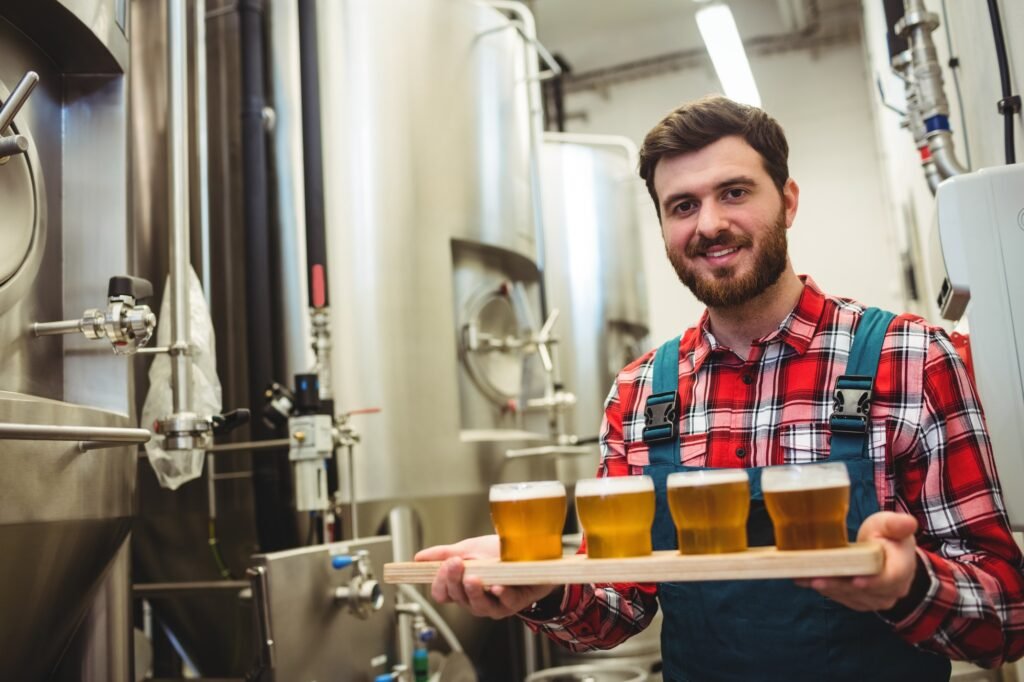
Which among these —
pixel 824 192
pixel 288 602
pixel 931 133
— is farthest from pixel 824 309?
pixel 824 192

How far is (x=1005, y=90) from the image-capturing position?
1623mm

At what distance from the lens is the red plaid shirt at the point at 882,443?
1101 mm

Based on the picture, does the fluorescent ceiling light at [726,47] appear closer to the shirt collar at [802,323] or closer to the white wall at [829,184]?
the white wall at [829,184]

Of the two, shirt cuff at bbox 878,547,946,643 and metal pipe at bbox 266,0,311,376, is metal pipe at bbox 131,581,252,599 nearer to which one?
metal pipe at bbox 266,0,311,376

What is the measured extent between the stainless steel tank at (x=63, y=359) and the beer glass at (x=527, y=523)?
675mm

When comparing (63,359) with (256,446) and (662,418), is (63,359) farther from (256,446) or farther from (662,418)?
(662,418)

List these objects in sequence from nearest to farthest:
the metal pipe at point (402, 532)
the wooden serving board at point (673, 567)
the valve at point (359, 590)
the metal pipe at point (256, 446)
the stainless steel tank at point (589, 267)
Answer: the wooden serving board at point (673, 567) → the valve at point (359, 590) → the metal pipe at point (256, 446) → the metal pipe at point (402, 532) → the stainless steel tank at point (589, 267)

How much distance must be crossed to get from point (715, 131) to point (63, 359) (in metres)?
1.23

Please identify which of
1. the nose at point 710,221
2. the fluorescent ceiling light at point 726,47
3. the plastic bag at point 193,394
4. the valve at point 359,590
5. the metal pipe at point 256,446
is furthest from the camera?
the fluorescent ceiling light at point 726,47

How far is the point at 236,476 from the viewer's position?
2744 millimetres

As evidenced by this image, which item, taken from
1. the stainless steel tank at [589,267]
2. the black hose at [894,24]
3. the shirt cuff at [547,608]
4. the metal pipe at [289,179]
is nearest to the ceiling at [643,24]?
the stainless steel tank at [589,267]

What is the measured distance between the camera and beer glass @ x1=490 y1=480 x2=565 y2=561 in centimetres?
112

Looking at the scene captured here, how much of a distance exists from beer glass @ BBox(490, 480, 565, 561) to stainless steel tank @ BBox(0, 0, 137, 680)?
0.68 metres

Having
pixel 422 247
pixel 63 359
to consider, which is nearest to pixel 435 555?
pixel 63 359
